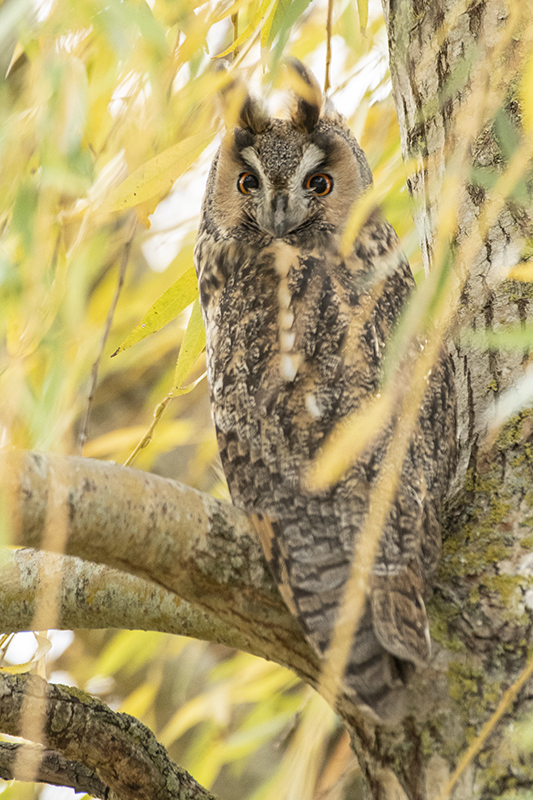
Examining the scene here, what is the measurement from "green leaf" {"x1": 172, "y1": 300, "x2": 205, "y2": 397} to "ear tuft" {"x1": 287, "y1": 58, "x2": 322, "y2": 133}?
0.42 m

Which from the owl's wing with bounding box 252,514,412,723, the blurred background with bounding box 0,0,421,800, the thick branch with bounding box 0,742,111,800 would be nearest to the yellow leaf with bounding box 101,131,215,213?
the blurred background with bounding box 0,0,421,800

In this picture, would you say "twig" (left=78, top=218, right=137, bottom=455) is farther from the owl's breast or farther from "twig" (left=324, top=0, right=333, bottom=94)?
"twig" (left=324, top=0, right=333, bottom=94)

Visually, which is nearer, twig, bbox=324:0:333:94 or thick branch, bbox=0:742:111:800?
thick branch, bbox=0:742:111:800

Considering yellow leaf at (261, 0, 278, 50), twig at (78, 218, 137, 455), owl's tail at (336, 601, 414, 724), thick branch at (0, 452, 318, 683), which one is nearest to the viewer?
thick branch at (0, 452, 318, 683)

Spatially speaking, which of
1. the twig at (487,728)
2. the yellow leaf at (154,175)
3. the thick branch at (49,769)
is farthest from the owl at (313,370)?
the thick branch at (49,769)

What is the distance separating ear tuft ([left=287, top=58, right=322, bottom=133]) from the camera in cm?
163

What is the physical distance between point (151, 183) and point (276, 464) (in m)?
0.48

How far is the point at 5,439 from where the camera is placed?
1.33 meters

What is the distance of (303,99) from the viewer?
1.63 m

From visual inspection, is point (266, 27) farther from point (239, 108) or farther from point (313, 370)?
point (313, 370)

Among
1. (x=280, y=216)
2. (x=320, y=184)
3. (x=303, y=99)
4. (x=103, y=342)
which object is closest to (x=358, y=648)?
(x=103, y=342)

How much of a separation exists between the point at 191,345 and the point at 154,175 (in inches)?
16.2

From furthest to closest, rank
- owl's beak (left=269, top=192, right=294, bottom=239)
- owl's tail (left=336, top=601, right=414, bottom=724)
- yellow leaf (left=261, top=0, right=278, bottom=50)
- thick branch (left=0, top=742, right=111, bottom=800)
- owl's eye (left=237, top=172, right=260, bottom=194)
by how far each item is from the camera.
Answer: owl's eye (left=237, top=172, right=260, bottom=194) → owl's beak (left=269, top=192, right=294, bottom=239) → yellow leaf (left=261, top=0, right=278, bottom=50) → thick branch (left=0, top=742, right=111, bottom=800) → owl's tail (left=336, top=601, right=414, bottom=724)

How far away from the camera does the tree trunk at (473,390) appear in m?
1.02
